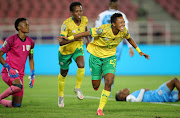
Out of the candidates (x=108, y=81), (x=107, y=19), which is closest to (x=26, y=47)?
(x=108, y=81)

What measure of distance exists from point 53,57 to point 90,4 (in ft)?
20.0

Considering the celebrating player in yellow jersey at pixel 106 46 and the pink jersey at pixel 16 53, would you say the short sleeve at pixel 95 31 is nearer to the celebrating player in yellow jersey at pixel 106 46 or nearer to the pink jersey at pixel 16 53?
the celebrating player in yellow jersey at pixel 106 46

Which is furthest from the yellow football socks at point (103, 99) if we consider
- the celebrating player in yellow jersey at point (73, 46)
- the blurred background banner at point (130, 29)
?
the blurred background banner at point (130, 29)

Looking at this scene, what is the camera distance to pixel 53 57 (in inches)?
666

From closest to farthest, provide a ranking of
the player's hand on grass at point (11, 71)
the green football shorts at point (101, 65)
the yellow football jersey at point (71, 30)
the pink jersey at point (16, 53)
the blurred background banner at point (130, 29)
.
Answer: the green football shorts at point (101, 65) → the player's hand on grass at point (11, 71) → the pink jersey at point (16, 53) → the yellow football jersey at point (71, 30) → the blurred background banner at point (130, 29)

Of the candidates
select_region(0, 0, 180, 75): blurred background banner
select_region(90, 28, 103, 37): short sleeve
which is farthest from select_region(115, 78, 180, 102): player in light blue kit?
select_region(0, 0, 180, 75): blurred background banner

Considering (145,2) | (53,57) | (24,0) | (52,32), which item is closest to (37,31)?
(52,32)

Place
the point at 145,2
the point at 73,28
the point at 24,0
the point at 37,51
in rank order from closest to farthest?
the point at 73,28, the point at 37,51, the point at 24,0, the point at 145,2

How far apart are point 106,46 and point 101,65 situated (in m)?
0.39

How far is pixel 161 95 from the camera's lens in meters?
7.94

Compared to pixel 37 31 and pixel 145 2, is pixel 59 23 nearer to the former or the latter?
pixel 37 31

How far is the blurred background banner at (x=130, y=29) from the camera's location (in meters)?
16.9

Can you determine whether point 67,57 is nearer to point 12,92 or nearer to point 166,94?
point 12,92

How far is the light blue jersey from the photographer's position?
7871mm
